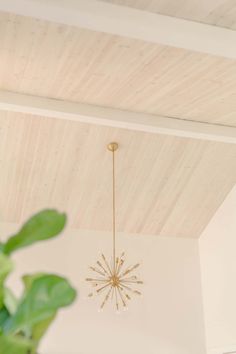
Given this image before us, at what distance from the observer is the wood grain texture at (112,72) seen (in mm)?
4520

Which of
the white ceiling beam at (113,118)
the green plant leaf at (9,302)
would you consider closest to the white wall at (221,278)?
the white ceiling beam at (113,118)

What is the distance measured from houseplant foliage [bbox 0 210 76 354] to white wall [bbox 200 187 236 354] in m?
6.78

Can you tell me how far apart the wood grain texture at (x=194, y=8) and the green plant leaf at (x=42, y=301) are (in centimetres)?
378

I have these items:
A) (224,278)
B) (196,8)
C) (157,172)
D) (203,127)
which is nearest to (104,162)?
(157,172)

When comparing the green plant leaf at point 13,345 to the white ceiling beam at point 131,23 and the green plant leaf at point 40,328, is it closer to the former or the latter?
the green plant leaf at point 40,328

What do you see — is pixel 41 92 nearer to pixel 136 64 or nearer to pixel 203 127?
pixel 136 64

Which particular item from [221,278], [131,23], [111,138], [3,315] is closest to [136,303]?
[221,278]

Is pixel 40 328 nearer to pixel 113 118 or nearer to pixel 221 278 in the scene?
pixel 113 118

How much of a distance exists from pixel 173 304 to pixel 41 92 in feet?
11.9

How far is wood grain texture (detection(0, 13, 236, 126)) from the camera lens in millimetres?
4520

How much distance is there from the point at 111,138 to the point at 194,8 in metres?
2.46

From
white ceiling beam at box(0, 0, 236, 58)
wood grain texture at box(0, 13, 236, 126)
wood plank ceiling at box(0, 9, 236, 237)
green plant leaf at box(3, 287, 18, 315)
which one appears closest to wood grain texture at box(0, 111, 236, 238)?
wood plank ceiling at box(0, 9, 236, 237)

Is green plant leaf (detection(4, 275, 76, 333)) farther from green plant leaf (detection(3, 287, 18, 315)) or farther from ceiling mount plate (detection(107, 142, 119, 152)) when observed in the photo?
ceiling mount plate (detection(107, 142, 119, 152))

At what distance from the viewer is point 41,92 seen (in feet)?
18.4
